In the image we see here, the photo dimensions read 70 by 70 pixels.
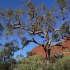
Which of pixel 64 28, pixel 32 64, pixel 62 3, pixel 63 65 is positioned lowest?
pixel 63 65

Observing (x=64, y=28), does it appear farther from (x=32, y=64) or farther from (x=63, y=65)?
(x=32, y=64)

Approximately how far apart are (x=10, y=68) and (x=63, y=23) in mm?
9112

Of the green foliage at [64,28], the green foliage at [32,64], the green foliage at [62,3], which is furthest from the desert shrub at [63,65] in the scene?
the green foliage at [62,3]

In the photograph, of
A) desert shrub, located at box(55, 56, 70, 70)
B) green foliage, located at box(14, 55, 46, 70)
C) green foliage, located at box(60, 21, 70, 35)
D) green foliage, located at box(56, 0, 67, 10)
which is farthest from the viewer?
green foliage, located at box(60, 21, 70, 35)

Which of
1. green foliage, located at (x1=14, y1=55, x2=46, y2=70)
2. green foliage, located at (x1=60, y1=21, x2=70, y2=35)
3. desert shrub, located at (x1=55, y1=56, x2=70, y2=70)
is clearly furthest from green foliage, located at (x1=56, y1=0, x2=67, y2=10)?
green foliage, located at (x1=14, y1=55, x2=46, y2=70)

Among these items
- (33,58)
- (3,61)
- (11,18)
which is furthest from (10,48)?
(33,58)

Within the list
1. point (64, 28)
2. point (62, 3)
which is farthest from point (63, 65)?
point (62, 3)

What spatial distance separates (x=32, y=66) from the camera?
18.6 meters

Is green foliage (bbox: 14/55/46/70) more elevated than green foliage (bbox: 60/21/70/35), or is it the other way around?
green foliage (bbox: 60/21/70/35)

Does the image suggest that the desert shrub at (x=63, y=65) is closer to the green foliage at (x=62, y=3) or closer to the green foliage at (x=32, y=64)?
the green foliage at (x=32, y=64)

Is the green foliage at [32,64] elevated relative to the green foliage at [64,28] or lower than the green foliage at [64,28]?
lower

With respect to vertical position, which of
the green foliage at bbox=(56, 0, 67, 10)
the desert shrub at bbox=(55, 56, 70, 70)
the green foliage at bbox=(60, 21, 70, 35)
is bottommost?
the desert shrub at bbox=(55, 56, 70, 70)

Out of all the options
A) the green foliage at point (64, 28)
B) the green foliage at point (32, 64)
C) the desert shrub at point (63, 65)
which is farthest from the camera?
the green foliage at point (64, 28)

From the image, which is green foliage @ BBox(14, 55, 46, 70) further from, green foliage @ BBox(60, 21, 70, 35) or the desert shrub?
green foliage @ BBox(60, 21, 70, 35)
